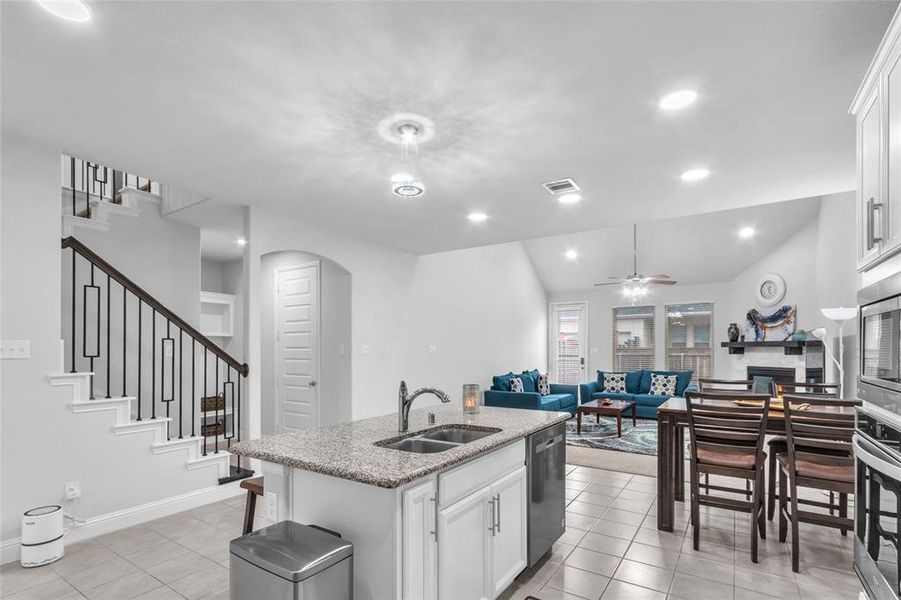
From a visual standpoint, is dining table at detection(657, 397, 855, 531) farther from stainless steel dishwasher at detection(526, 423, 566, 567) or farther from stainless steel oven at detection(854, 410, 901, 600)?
stainless steel oven at detection(854, 410, 901, 600)

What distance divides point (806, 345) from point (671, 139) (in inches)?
252

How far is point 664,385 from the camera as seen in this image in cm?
866

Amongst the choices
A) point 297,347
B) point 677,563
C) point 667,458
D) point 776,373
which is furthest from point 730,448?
point 776,373

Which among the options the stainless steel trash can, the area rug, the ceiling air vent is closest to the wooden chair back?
the ceiling air vent

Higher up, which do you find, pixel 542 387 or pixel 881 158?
pixel 881 158

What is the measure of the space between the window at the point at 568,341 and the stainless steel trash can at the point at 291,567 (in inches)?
368

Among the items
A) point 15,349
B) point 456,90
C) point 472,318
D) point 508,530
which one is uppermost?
point 456,90

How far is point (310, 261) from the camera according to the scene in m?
5.99

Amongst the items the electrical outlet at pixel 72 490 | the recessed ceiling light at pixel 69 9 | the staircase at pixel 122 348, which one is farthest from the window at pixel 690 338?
the recessed ceiling light at pixel 69 9

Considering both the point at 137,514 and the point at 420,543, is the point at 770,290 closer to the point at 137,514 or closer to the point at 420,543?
the point at 420,543

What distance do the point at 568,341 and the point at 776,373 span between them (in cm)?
401

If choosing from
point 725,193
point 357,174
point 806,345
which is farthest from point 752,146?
point 806,345

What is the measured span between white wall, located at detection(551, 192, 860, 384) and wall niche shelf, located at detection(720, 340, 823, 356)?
13.4 inches

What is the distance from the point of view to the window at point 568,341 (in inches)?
419
